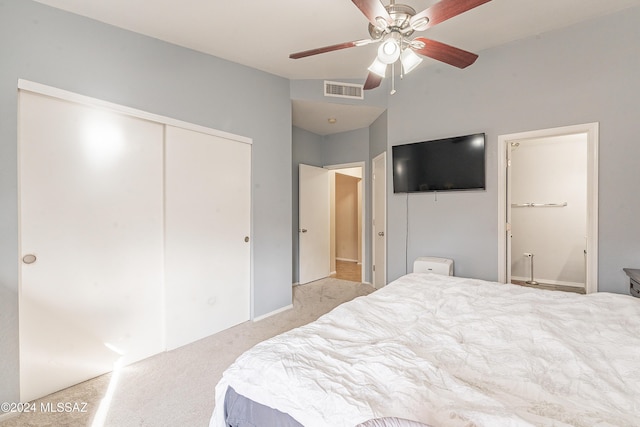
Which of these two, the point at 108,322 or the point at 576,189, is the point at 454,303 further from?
the point at 576,189

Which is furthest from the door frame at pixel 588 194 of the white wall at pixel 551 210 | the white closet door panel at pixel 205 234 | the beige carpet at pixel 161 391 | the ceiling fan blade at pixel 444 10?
the white closet door panel at pixel 205 234

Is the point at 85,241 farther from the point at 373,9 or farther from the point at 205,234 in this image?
the point at 373,9

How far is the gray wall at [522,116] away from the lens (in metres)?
2.31

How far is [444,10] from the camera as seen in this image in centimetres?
142

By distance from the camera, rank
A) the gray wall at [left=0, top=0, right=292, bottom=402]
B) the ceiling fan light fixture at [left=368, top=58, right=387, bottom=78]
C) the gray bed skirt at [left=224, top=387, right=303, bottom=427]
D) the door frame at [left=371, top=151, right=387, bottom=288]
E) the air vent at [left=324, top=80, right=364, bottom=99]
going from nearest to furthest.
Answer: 1. the gray bed skirt at [left=224, top=387, right=303, bottom=427]
2. the gray wall at [left=0, top=0, right=292, bottom=402]
3. the ceiling fan light fixture at [left=368, top=58, right=387, bottom=78]
4. the air vent at [left=324, top=80, right=364, bottom=99]
5. the door frame at [left=371, top=151, right=387, bottom=288]

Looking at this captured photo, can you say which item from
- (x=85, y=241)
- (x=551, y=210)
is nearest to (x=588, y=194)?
(x=551, y=210)

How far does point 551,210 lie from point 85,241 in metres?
5.96

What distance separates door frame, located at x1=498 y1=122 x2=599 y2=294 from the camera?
7.89ft

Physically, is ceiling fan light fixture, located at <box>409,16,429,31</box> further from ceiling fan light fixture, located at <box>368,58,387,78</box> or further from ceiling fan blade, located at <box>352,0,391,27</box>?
ceiling fan light fixture, located at <box>368,58,387,78</box>

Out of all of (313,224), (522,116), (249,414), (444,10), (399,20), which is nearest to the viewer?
(249,414)

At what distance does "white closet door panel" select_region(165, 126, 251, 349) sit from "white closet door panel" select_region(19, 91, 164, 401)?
4.7 inches

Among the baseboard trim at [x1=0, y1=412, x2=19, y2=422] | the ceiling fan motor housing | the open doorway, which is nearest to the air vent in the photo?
the ceiling fan motor housing

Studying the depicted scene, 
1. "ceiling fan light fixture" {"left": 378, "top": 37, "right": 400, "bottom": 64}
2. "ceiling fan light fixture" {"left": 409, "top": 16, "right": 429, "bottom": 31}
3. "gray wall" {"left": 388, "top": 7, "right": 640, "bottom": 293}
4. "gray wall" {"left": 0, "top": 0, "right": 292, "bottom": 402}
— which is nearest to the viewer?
"ceiling fan light fixture" {"left": 409, "top": 16, "right": 429, "bottom": 31}

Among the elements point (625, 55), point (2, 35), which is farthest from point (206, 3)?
point (625, 55)
